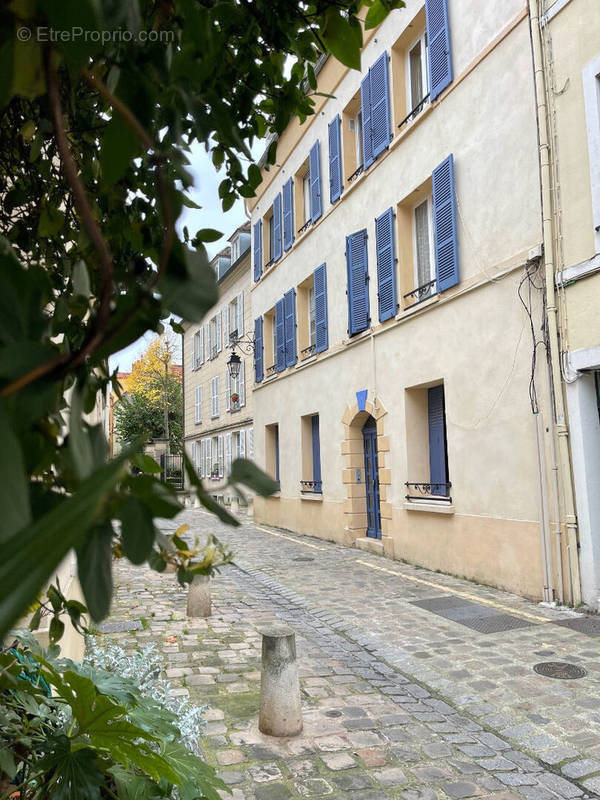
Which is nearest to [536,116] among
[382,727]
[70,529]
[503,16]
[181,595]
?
[503,16]

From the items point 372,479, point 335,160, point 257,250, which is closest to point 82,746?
point 372,479

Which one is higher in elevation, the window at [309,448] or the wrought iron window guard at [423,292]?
the wrought iron window guard at [423,292]

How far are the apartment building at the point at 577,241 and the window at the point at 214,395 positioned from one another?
18.1 metres

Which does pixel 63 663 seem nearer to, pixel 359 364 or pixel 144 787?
pixel 144 787

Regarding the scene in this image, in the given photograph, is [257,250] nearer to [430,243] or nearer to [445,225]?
[430,243]

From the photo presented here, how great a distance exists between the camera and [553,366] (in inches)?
269

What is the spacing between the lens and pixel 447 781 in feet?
10.6

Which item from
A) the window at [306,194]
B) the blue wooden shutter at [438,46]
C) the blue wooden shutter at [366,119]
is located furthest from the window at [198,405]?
the blue wooden shutter at [438,46]

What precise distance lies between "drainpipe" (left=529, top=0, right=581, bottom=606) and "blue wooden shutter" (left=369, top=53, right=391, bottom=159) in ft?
11.4

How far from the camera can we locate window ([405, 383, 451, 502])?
9320 mm

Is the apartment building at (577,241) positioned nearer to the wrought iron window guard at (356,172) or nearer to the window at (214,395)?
the wrought iron window guard at (356,172)

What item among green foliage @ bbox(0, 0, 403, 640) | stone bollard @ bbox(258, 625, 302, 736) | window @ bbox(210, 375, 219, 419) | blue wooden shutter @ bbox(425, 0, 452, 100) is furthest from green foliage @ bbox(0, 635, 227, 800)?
window @ bbox(210, 375, 219, 419)

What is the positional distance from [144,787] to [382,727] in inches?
103

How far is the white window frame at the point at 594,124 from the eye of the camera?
20.6ft
